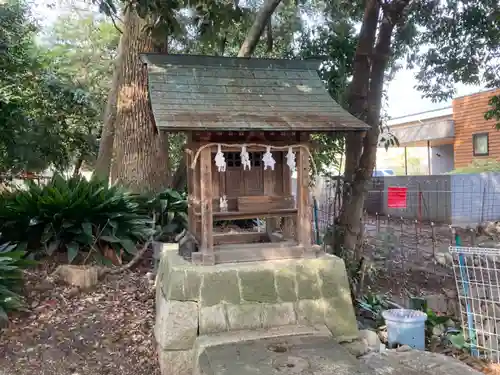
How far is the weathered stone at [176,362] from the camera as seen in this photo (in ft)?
14.9

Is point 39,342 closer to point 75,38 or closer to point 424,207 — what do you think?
point 424,207

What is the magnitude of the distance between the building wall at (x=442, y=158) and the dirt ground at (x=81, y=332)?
61.9ft

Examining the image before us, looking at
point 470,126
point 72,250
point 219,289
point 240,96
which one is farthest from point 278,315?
point 470,126

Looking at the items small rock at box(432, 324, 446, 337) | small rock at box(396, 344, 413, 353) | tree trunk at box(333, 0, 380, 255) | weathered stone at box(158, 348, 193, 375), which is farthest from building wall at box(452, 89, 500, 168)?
weathered stone at box(158, 348, 193, 375)

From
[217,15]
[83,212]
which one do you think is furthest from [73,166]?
[217,15]

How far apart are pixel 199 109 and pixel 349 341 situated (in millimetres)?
3079

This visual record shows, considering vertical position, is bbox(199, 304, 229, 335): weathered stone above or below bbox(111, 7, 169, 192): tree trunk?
below

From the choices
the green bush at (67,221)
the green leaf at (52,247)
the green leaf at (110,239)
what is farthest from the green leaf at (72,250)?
the green leaf at (110,239)

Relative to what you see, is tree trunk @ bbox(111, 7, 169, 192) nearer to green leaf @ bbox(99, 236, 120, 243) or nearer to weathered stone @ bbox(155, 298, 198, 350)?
green leaf @ bbox(99, 236, 120, 243)

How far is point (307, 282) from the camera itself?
200 inches

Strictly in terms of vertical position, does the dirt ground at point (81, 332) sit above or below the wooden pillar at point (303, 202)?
below

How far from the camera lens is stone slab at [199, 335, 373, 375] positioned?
3.81 m

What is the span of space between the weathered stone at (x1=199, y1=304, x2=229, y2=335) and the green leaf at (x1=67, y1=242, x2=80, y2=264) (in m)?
2.50

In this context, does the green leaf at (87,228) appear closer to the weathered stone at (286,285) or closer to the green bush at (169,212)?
the green bush at (169,212)
